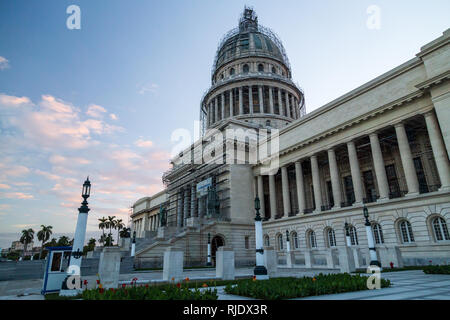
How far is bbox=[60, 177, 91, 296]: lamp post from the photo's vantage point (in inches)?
446

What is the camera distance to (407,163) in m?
27.3

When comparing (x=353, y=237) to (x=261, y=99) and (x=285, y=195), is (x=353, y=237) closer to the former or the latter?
(x=285, y=195)

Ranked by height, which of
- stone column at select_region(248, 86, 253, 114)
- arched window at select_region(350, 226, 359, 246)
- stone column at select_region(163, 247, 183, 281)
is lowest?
stone column at select_region(163, 247, 183, 281)

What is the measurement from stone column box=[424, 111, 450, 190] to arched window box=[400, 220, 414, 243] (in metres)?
4.65

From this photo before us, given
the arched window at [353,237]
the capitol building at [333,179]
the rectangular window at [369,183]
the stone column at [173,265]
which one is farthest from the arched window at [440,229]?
the stone column at [173,265]

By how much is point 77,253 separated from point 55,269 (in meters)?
2.23

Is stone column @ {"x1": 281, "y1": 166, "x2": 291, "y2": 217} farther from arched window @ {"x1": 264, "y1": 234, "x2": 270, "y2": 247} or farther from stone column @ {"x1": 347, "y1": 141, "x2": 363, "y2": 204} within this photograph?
stone column @ {"x1": 347, "y1": 141, "x2": 363, "y2": 204}

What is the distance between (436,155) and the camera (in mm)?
25094

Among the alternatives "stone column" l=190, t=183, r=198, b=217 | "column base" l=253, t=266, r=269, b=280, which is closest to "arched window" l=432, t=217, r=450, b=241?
"column base" l=253, t=266, r=269, b=280

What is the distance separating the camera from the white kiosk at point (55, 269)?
41.2 ft

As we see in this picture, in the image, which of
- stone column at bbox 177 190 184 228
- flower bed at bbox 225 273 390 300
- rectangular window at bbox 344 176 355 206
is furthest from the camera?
stone column at bbox 177 190 184 228

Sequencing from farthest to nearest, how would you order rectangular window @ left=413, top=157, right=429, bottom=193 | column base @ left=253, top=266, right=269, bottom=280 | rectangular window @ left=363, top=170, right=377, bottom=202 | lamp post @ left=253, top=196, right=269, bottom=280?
rectangular window @ left=363, top=170, right=377, bottom=202 → rectangular window @ left=413, top=157, right=429, bottom=193 → lamp post @ left=253, top=196, right=269, bottom=280 → column base @ left=253, top=266, right=269, bottom=280

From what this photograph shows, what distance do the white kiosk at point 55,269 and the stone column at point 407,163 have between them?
92.5ft
